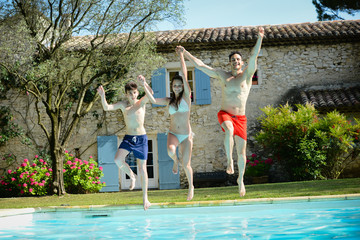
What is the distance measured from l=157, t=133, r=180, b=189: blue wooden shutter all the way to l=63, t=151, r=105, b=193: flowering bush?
205cm

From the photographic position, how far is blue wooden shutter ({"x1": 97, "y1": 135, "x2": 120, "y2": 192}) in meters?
14.2

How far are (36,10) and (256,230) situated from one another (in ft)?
28.2

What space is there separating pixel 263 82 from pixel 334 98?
2.32 m

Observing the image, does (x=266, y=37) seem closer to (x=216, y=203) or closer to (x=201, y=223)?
(x=216, y=203)

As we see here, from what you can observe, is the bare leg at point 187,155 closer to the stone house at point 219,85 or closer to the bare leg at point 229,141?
the bare leg at point 229,141

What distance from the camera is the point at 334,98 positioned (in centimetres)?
1364

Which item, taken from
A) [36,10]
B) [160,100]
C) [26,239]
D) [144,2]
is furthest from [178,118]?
[36,10]

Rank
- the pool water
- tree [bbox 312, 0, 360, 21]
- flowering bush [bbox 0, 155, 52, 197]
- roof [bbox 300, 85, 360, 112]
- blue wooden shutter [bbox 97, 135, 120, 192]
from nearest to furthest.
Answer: the pool water < flowering bush [bbox 0, 155, 52, 197] < roof [bbox 300, 85, 360, 112] < blue wooden shutter [bbox 97, 135, 120, 192] < tree [bbox 312, 0, 360, 21]

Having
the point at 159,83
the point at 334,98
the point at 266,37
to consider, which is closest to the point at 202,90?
the point at 159,83

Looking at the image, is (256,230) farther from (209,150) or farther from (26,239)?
(209,150)

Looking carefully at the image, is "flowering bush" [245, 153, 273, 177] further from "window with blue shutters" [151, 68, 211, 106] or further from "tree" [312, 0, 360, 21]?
"tree" [312, 0, 360, 21]

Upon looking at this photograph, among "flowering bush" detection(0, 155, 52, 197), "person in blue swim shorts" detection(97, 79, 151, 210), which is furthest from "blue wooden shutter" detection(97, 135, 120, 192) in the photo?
"person in blue swim shorts" detection(97, 79, 151, 210)

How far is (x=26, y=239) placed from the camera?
6.22m

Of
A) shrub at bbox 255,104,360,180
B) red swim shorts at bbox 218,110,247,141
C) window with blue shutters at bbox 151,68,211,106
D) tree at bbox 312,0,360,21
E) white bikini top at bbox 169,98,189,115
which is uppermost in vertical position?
tree at bbox 312,0,360,21
